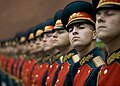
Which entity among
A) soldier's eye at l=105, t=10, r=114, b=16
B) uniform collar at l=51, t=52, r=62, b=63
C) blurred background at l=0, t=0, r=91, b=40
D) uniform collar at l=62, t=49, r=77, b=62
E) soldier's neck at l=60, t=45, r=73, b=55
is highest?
blurred background at l=0, t=0, r=91, b=40

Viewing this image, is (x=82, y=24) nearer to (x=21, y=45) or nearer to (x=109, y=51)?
(x=109, y=51)

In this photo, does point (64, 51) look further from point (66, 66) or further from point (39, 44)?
point (39, 44)

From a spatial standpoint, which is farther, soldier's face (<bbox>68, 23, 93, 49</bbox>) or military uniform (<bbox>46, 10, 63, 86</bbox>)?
military uniform (<bbox>46, 10, 63, 86</bbox>)

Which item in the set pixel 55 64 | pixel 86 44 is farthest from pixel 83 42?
pixel 55 64

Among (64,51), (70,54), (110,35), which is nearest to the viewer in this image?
(110,35)

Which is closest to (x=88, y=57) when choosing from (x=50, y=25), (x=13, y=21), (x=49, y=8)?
(x=50, y=25)

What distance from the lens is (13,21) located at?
22.6 m

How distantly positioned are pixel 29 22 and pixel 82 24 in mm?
15444

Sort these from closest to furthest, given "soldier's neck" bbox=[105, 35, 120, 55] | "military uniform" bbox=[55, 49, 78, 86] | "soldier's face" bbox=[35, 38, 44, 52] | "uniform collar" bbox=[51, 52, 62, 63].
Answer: "soldier's neck" bbox=[105, 35, 120, 55] < "military uniform" bbox=[55, 49, 78, 86] < "uniform collar" bbox=[51, 52, 62, 63] < "soldier's face" bbox=[35, 38, 44, 52]

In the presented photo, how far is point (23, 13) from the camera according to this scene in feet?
67.8

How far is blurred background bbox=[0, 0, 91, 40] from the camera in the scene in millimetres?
16375

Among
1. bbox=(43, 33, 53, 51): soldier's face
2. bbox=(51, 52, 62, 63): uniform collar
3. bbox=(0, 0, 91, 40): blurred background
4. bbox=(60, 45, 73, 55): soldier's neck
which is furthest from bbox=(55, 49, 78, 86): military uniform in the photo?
bbox=(0, 0, 91, 40): blurred background

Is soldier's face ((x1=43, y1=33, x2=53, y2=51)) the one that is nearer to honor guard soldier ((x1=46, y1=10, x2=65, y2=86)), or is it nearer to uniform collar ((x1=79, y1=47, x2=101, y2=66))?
honor guard soldier ((x1=46, y1=10, x2=65, y2=86))

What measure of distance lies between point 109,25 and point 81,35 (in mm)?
833
